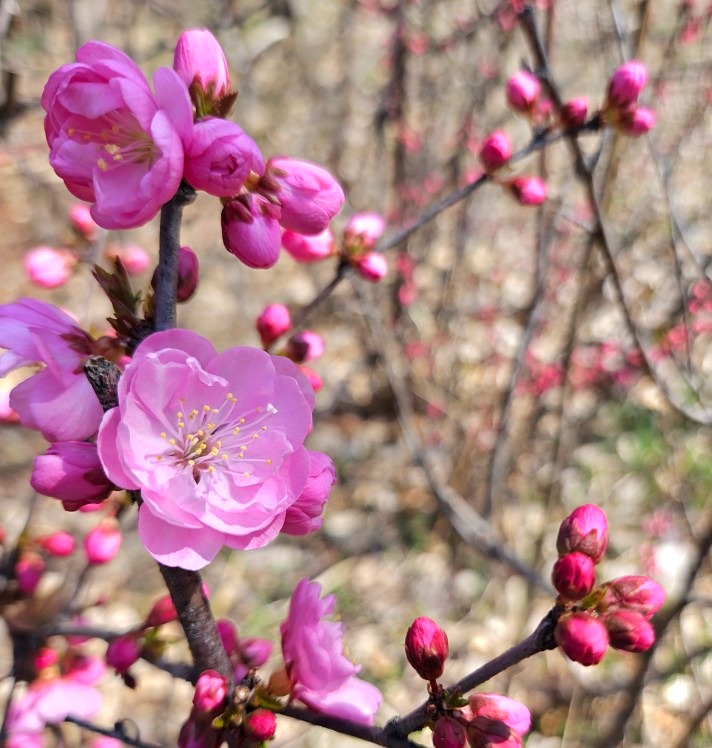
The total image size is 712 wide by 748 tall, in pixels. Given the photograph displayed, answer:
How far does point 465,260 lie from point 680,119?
1.49 m

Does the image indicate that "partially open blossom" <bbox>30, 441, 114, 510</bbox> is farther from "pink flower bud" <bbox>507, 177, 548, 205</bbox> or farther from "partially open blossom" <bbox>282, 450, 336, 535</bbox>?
"pink flower bud" <bbox>507, 177, 548, 205</bbox>

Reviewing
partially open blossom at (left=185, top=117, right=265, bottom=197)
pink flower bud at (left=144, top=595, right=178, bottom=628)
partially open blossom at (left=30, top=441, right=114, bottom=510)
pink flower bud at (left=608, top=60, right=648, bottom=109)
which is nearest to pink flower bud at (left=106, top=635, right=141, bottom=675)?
pink flower bud at (left=144, top=595, right=178, bottom=628)

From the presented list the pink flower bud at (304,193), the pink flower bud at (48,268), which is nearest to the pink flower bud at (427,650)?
the pink flower bud at (304,193)

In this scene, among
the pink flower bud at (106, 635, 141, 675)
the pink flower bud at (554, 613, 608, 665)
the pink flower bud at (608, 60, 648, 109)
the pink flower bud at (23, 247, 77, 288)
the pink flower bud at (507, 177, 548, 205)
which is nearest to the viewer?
the pink flower bud at (554, 613, 608, 665)

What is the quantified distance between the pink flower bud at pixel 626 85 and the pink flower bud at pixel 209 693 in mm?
1293

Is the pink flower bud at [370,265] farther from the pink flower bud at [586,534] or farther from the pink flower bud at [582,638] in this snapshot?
the pink flower bud at [582,638]

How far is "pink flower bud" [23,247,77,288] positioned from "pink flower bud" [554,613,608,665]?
5.14ft

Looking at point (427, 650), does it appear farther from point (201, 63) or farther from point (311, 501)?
point (201, 63)

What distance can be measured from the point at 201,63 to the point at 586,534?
74 cm

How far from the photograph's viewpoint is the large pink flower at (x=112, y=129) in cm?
75

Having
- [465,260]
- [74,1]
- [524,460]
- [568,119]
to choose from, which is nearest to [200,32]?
[568,119]

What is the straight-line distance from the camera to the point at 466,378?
4262mm

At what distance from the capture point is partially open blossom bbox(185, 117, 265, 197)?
764mm

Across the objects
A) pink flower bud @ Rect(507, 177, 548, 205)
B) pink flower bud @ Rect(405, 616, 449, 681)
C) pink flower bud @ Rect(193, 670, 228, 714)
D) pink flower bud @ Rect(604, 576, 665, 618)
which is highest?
pink flower bud @ Rect(507, 177, 548, 205)
